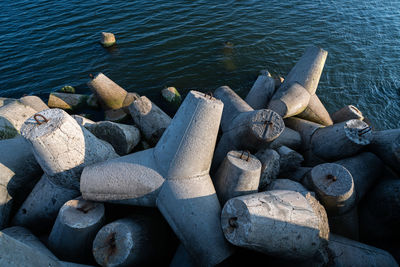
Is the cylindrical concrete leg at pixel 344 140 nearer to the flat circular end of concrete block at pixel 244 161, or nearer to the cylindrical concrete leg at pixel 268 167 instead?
the cylindrical concrete leg at pixel 268 167

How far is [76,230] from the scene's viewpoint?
2971 millimetres

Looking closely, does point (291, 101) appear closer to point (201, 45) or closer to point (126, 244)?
point (126, 244)

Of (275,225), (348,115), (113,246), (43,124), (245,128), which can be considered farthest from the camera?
(348,115)

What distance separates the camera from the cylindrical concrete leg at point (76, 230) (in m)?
2.98

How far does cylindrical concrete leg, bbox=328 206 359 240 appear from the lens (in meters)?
3.64

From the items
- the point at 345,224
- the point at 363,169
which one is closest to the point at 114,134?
the point at 345,224

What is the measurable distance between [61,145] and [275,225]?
2.99m

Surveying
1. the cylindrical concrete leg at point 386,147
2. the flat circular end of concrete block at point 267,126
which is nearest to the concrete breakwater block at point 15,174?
the flat circular end of concrete block at point 267,126

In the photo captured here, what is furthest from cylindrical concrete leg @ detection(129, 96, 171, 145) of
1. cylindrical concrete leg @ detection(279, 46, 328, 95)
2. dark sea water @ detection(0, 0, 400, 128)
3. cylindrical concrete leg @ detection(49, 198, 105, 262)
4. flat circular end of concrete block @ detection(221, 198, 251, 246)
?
cylindrical concrete leg @ detection(279, 46, 328, 95)

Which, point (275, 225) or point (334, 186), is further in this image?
point (334, 186)

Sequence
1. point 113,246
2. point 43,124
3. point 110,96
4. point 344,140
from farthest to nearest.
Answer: point 110,96
point 344,140
point 43,124
point 113,246

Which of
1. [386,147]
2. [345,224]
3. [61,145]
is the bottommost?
[345,224]

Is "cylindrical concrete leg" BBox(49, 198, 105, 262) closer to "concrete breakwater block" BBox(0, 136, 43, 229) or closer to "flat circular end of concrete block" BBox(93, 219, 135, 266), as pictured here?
"flat circular end of concrete block" BBox(93, 219, 135, 266)

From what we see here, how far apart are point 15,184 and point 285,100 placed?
18.5 feet
